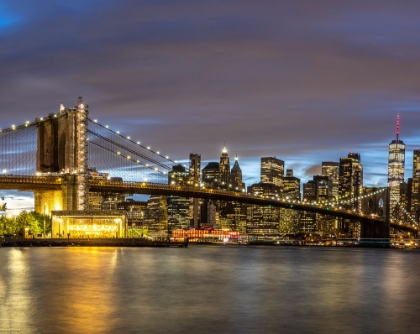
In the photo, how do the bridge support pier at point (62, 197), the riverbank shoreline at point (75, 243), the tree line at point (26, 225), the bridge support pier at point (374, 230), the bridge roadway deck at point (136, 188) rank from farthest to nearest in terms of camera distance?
the bridge support pier at point (374, 230), the tree line at point (26, 225), the bridge support pier at point (62, 197), the riverbank shoreline at point (75, 243), the bridge roadway deck at point (136, 188)

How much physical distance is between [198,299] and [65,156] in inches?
2230

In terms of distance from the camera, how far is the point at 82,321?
26.0 meters

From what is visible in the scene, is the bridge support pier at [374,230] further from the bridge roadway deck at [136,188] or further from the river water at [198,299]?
the river water at [198,299]

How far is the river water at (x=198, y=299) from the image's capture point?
2622 cm

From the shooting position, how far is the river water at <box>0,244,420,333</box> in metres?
26.2

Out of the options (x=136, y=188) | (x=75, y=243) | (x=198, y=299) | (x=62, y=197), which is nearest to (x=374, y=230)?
(x=136, y=188)

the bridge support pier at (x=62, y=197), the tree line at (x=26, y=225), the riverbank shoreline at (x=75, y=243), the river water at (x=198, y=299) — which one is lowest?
the river water at (x=198, y=299)

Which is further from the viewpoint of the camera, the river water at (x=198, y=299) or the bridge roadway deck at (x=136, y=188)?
the bridge roadway deck at (x=136, y=188)

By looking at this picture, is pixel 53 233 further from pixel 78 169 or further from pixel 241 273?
pixel 241 273

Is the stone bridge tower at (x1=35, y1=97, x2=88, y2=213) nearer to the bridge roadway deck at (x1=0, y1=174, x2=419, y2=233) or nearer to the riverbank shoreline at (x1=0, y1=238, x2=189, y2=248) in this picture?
the bridge roadway deck at (x1=0, y1=174, x2=419, y2=233)

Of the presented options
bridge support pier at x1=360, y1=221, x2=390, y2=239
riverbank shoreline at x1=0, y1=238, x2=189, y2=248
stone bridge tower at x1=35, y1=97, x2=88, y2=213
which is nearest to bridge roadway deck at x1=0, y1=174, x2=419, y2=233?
stone bridge tower at x1=35, y1=97, x2=88, y2=213

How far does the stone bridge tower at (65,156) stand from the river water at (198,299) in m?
31.3

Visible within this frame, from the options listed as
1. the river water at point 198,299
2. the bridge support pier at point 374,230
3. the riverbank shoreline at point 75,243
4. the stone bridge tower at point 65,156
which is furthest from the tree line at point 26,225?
the bridge support pier at point 374,230

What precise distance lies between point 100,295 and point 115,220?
56291 millimetres
